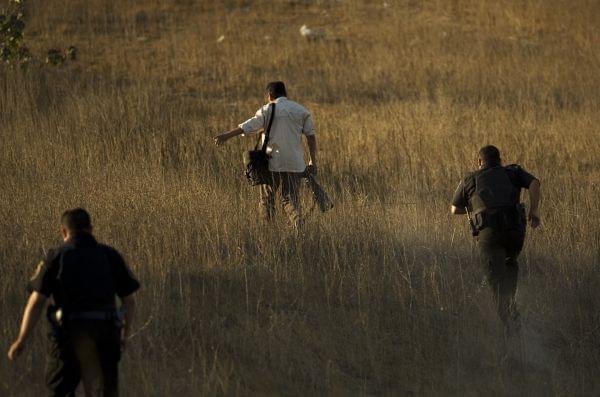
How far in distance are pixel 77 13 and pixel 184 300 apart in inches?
651

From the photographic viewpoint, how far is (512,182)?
8.38 m

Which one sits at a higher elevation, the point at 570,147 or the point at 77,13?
the point at 77,13

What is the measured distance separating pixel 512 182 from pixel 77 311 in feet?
13.0

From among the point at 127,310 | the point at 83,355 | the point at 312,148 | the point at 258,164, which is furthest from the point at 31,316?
the point at 312,148

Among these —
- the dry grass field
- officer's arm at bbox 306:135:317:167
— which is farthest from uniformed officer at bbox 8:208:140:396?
officer's arm at bbox 306:135:317:167

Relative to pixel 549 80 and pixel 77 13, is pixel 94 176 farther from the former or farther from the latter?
pixel 77 13

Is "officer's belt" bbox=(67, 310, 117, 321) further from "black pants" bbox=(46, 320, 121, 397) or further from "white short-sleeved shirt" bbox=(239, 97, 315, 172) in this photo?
"white short-sleeved shirt" bbox=(239, 97, 315, 172)

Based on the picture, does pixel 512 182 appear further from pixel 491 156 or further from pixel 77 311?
pixel 77 311

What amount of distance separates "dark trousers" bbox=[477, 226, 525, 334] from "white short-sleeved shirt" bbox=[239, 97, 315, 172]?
244 centimetres

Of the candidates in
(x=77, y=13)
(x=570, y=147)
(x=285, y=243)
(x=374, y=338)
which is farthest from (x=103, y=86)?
(x=374, y=338)

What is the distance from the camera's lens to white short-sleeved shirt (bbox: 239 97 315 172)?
1015 cm

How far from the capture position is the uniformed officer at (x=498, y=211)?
8312 millimetres

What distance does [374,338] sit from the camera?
8.58 metres

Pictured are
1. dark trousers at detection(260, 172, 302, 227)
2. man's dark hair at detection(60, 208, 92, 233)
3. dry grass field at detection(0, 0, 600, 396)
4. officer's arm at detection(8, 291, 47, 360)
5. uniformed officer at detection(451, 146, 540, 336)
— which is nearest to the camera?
officer's arm at detection(8, 291, 47, 360)
